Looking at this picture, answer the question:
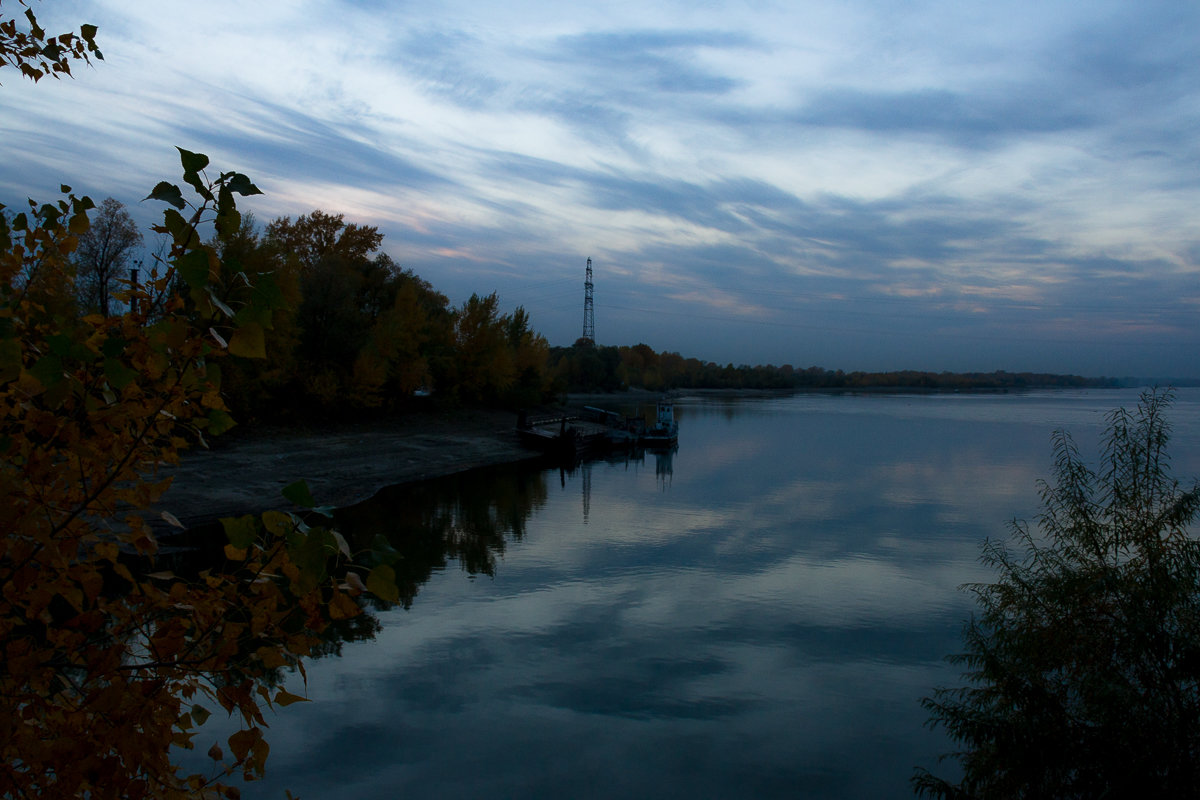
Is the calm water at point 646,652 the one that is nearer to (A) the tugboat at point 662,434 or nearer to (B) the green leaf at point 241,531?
(B) the green leaf at point 241,531

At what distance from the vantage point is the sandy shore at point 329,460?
22.4 m

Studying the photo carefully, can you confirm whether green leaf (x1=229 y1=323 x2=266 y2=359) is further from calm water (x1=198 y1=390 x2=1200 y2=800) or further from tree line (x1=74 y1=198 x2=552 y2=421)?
tree line (x1=74 y1=198 x2=552 y2=421)

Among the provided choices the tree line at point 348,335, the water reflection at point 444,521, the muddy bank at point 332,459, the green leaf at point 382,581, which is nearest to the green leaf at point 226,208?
the green leaf at point 382,581

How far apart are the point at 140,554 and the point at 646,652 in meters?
12.5

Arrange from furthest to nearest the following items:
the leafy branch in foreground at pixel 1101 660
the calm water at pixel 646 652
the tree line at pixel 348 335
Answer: the tree line at pixel 348 335, the calm water at pixel 646 652, the leafy branch in foreground at pixel 1101 660

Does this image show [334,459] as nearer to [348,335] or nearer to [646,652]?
[348,335]

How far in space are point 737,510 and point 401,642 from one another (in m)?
15.4

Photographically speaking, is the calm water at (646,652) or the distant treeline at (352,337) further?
the distant treeline at (352,337)

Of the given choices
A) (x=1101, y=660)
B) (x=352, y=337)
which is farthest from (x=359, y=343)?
(x=1101, y=660)

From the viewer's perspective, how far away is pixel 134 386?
2229 mm

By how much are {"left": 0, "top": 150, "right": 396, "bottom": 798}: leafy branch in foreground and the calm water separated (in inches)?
330

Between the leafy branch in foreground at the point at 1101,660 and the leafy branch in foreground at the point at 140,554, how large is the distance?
788cm

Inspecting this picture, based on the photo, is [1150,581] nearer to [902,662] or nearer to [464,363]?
[902,662]

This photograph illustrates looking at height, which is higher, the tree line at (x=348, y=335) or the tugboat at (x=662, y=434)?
the tree line at (x=348, y=335)
